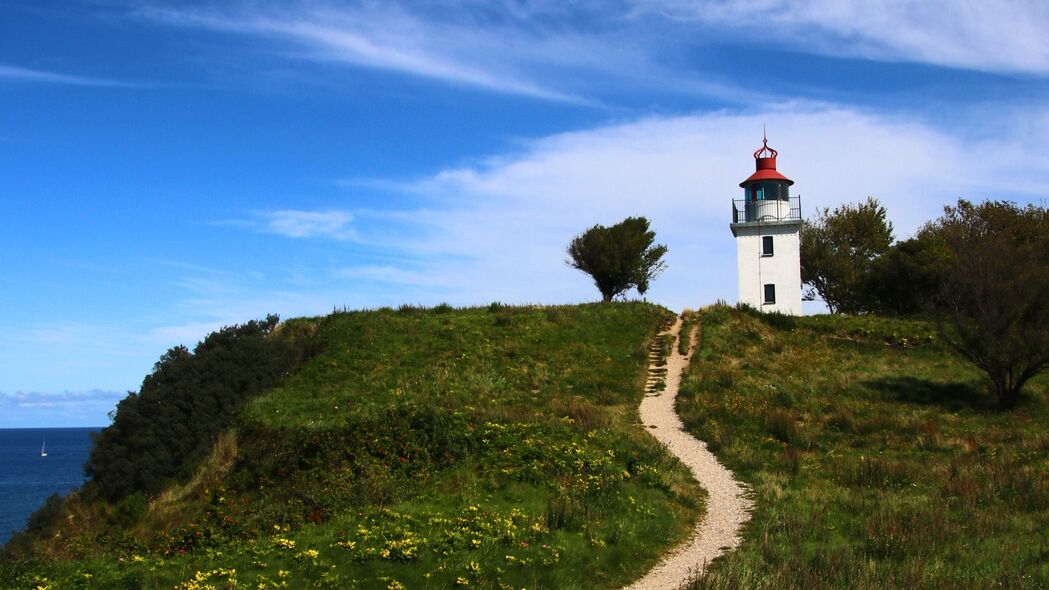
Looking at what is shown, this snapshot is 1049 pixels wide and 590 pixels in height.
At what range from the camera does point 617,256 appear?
4509 centimetres

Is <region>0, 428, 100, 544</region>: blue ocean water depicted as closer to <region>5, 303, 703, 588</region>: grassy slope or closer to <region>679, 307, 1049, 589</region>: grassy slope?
<region>5, 303, 703, 588</region>: grassy slope

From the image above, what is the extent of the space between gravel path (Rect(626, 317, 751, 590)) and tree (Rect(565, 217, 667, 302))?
15480mm

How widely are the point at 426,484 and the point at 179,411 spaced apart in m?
11.2

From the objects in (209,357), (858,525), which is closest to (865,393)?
(858,525)

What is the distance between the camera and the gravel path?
480 inches

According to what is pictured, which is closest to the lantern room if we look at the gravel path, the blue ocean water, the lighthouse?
the lighthouse

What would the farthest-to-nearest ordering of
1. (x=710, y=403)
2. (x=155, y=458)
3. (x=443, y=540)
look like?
(x=710, y=403) < (x=155, y=458) < (x=443, y=540)

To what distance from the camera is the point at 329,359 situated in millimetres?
31391

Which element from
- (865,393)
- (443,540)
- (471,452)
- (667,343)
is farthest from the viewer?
(667,343)

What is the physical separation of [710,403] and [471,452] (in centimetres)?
914

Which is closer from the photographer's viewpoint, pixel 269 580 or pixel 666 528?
pixel 269 580

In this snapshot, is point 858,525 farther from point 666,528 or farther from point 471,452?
point 471,452

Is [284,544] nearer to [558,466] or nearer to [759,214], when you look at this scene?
[558,466]

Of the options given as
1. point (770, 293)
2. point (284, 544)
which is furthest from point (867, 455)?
point (770, 293)
